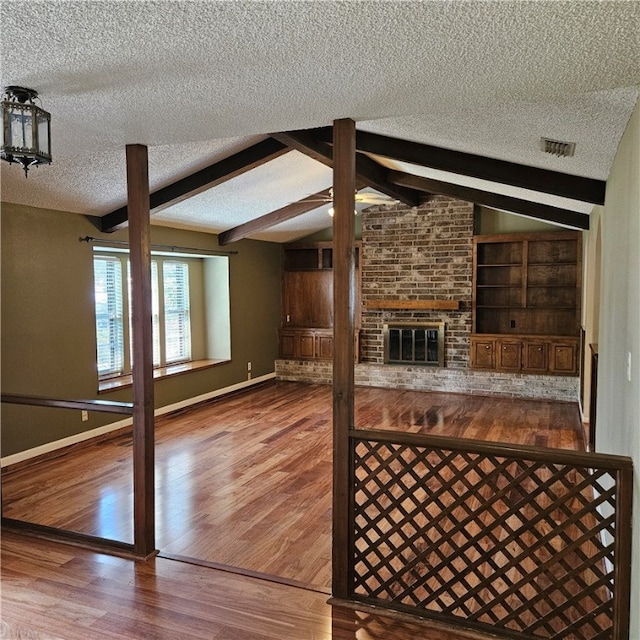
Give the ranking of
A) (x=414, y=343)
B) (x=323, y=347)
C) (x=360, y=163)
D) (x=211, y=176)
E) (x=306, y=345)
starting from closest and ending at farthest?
(x=211, y=176)
(x=360, y=163)
(x=414, y=343)
(x=323, y=347)
(x=306, y=345)

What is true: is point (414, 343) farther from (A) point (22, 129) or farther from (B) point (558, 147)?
(A) point (22, 129)

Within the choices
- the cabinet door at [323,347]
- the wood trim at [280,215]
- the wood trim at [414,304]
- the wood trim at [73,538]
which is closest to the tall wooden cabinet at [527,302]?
the wood trim at [414,304]

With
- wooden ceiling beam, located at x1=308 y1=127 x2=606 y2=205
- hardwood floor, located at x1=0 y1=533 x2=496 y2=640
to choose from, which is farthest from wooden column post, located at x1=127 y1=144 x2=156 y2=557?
wooden ceiling beam, located at x1=308 y1=127 x2=606 y2=205

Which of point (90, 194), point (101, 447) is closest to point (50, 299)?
point (90, 194)

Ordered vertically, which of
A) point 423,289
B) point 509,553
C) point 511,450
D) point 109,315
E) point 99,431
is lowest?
point 99,431

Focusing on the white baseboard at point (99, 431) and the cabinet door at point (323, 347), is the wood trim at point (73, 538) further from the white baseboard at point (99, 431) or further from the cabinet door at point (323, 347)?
the cabinet door at point (323, 347)

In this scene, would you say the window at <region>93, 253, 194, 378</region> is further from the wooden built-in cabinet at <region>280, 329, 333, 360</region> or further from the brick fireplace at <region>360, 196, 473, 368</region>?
the brick fireplace at <region>360, 196, 473, 368</region>

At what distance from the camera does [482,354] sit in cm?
748

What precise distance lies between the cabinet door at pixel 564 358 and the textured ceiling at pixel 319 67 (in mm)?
4311

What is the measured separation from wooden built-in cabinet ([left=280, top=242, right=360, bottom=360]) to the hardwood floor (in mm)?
5771

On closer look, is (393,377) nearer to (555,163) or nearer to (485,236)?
(485,236)

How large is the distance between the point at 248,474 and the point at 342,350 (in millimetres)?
2278

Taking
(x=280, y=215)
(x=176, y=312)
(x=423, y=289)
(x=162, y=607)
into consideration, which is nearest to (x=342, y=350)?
(x=162, y=607)

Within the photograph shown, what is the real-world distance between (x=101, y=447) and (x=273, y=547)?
8.99 ft
